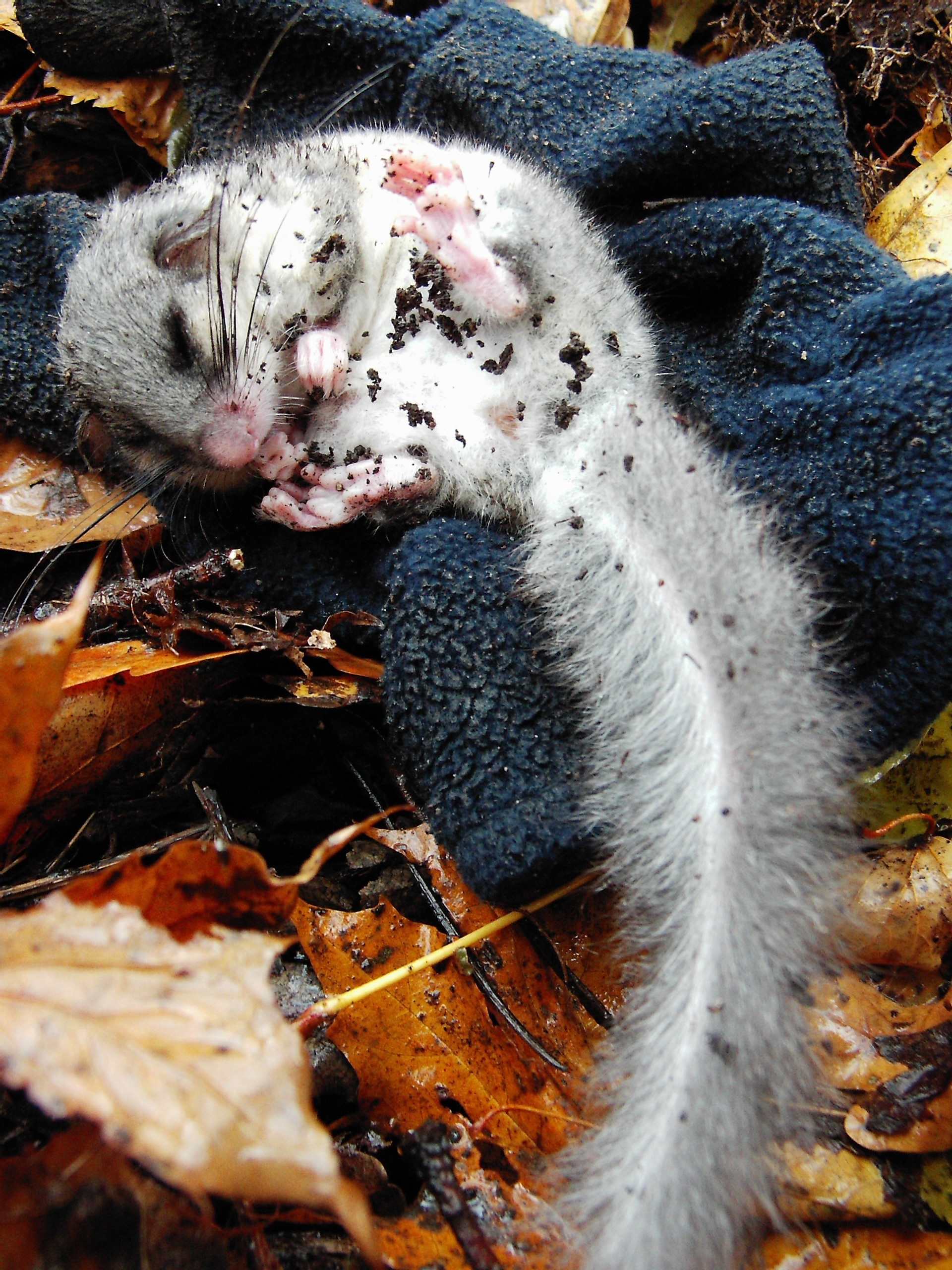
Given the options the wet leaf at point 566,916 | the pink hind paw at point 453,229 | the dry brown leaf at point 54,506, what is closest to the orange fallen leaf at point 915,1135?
the wet leaf at point 566,916

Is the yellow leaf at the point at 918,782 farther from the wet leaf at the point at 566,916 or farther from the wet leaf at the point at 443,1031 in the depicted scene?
the wet leaf at the point at 443,1031

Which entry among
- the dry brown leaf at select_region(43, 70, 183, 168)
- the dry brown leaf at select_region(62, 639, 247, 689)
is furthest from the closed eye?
the dry brown leaf at select_region(43, 70, 183, 168)

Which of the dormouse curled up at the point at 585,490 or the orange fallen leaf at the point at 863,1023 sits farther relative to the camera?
the orange fallen leaf at the point at 863,1023

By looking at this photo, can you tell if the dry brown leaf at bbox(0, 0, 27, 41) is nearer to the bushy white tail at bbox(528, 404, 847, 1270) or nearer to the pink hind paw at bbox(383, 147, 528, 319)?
the pink hind paw at bbox(383, 147, 528, 319)

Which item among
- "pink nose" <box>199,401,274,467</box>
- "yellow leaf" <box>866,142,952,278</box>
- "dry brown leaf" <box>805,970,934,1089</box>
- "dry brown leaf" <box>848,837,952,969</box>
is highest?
"yellow leaf" <box>866,142,952,278</box>

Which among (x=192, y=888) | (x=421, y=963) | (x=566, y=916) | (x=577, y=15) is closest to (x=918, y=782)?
(x=566, y=916)

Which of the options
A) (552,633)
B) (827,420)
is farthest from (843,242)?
(552,633)

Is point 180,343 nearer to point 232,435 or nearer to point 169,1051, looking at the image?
point 232,435
